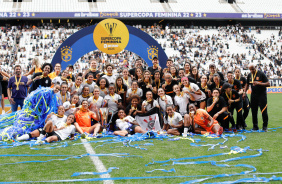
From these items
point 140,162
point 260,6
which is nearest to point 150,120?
point 140,162

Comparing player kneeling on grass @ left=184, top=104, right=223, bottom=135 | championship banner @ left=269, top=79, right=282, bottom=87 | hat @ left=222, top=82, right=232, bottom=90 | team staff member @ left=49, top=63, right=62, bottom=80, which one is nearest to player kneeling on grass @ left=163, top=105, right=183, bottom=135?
player kneeling on grass @ left=184, top=104, right=223, bottom=135

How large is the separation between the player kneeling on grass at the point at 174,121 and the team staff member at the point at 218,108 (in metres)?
0.88

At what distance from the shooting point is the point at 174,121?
7719 millimetres

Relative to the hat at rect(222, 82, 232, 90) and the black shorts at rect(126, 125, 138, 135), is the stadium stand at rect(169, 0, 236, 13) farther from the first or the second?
the black shorts at rect(126, 125, 138, 135)

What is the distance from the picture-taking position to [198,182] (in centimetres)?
386

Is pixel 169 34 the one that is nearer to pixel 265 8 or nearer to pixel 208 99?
pixel 265 8

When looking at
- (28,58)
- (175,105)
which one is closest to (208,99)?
(175,105)

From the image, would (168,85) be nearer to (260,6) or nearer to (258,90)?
(258,90)

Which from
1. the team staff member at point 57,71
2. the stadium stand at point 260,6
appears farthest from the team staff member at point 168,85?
the stadium stand at point 260,6

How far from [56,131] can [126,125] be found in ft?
5.60

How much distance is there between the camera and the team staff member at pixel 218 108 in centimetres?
794

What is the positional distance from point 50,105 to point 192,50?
3029 cm

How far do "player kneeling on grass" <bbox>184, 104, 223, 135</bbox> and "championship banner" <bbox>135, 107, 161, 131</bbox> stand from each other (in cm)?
88

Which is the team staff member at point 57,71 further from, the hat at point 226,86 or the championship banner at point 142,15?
the championship banner at point 142,15
